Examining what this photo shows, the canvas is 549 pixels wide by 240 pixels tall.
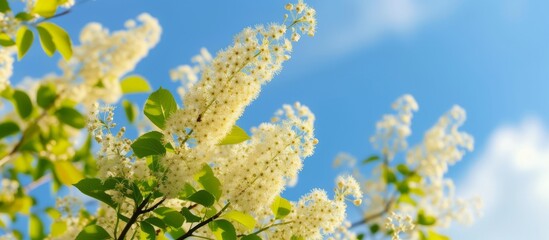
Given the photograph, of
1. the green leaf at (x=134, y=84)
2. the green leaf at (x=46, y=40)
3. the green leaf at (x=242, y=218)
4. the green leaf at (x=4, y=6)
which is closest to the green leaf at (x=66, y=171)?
the green leaf at (x=134, y=84)

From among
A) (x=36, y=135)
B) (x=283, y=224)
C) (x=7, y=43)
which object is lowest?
(x=283, y=224)

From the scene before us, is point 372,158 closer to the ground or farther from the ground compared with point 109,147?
farther from the ground

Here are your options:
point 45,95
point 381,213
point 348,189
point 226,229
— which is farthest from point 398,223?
point 45,95

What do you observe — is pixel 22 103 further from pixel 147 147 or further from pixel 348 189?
pixel 348 189

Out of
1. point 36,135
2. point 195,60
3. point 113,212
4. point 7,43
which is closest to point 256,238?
point 113,212

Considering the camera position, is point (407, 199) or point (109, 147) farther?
point (407, 199)

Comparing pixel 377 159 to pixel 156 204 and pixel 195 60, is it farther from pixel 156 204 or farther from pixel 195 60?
pixel 156 204

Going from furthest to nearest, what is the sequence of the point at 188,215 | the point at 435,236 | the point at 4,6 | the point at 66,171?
the point at 435,236 → the point at 66,171 → the point at 4,6 → the point at 188,215

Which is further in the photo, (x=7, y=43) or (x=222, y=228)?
(x=7, y=43)
